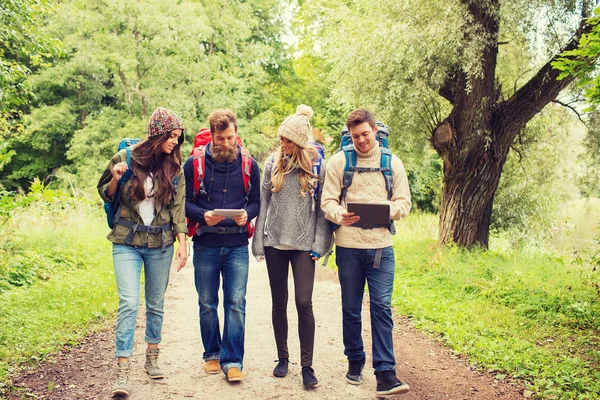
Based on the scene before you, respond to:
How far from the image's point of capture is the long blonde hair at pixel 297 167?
177 inches

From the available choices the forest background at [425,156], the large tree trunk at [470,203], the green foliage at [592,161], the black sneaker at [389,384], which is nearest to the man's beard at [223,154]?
the black sneaker at [389,384]

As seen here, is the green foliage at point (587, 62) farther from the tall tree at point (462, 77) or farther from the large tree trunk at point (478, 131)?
the large tree trunk at point (478, 131)

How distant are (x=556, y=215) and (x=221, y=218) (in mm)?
12382

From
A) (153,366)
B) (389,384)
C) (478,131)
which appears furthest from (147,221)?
(478,131)

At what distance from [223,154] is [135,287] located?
50.0 inches

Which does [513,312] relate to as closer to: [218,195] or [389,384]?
[389,384]

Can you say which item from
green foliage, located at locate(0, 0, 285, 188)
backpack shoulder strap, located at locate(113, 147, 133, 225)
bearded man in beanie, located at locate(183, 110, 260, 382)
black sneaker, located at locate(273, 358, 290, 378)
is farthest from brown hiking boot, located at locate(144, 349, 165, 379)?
green foliage, located at locate(0, 0, 285, 188)

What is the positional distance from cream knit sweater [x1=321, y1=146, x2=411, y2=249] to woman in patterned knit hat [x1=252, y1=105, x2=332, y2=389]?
0.59 ft

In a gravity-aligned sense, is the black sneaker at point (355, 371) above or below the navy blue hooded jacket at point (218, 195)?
below

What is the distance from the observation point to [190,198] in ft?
15.3

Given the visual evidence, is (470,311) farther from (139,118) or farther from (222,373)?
(139,118)

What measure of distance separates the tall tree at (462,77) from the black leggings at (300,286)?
6.06m

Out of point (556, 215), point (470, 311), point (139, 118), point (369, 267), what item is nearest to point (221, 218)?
point (369, 267)

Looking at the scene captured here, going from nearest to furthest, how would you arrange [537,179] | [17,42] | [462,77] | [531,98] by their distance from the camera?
[17,42] < [531,98] < [462,77] < [537,179]
